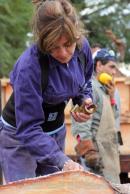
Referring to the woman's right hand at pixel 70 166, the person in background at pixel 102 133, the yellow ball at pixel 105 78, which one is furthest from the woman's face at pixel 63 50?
the yellow ball at pixel 105 78

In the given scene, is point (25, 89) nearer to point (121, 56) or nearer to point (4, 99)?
point (4, 99)

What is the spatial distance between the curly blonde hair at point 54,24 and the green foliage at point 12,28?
10.3m

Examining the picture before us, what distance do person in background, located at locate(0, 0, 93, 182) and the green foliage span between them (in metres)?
10.1

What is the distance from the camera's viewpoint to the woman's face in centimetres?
356

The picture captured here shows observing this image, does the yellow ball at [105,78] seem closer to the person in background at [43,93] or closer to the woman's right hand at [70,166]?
the person in background at [43,93]

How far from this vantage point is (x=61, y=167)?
3.68 metres

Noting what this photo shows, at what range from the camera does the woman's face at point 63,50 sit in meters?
3.56

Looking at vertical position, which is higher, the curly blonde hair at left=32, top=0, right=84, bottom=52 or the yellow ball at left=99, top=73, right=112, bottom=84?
the curly blonde hair at left=32, top=0, right=84, bottom=52

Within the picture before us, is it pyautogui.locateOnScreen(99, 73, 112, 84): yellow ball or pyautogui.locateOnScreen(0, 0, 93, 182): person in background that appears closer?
pyautogui.locateOnScreen(0, 0, 93, 182): person in background

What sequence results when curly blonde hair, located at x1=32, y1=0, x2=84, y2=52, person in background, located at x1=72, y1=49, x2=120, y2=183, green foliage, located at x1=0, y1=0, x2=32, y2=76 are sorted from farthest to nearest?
green foliage, located at x1=0, y1=0, x2=32, y2=76 → person in background, located at x1=72, y1=49, x2=120, y2=183 → curly blonde hair, located at x1=32, y1=0, x2=84, y2=52

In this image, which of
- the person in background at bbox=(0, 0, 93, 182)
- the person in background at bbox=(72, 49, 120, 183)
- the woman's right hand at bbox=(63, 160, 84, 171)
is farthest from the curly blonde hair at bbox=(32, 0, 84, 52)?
the person in background at bbox=(72, 49, 120, 183)

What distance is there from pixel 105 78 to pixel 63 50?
2525 millimetres

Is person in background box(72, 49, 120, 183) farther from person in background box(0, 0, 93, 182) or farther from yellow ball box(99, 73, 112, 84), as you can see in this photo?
person in background box(0, 0, 93, 182)

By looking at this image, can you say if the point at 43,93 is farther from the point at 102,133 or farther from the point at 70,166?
the point at 102,133
